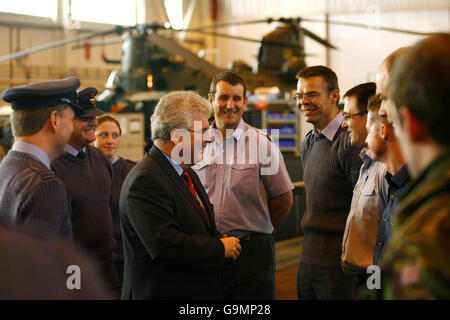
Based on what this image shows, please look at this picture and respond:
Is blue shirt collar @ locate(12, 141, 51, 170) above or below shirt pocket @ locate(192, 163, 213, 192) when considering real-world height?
above

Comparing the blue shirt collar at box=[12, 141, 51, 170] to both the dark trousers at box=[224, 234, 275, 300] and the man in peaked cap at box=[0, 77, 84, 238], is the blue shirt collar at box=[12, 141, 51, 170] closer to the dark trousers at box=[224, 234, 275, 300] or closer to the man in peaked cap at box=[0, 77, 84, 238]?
the man in peaked cap at box=[0, 77, 84, 238]

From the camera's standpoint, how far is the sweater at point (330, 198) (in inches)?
105

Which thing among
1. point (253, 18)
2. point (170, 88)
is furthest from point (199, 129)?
point (253, 18)

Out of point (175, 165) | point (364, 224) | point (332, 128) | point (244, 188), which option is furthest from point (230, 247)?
point (332, 128)

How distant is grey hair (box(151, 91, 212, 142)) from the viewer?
2135 millimetres

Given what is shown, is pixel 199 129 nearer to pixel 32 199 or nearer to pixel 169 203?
pixel 169 203

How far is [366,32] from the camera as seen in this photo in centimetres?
1481

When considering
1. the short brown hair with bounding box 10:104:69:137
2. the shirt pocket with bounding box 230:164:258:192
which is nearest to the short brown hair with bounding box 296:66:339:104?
the shirt pocket with bounding box 230:164:258:192

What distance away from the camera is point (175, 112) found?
2.13m

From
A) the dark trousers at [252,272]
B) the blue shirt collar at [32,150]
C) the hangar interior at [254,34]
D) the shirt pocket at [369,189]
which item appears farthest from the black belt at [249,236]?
the hangar interior at [254,34]

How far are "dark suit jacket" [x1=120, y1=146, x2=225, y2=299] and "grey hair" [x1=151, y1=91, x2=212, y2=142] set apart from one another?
4.7 inches

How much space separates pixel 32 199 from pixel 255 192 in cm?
125

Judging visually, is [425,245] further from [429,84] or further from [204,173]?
[204,173]

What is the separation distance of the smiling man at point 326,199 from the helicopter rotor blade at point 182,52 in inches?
264
